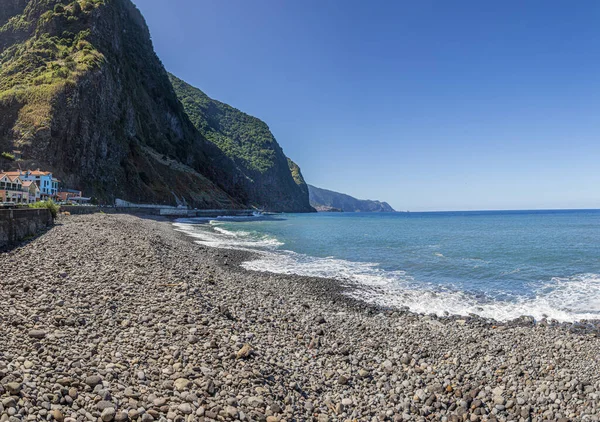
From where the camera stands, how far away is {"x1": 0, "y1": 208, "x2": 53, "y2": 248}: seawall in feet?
55.9

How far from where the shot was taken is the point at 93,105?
76.8 m

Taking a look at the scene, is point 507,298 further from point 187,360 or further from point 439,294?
point 187,360

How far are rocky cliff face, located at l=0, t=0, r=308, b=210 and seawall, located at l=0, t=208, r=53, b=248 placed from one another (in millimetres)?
47439

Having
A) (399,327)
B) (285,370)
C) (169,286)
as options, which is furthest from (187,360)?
(399,327)

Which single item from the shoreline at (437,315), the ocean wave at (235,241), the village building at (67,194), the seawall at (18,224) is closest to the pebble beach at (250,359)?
the shoreline at (437,315)

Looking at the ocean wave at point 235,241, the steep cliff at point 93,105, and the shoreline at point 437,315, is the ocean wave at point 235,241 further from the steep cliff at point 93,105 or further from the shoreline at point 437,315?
the steep cliff at point 93,105

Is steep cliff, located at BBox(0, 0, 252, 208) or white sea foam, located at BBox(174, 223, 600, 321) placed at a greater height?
steep cliff, located at BBox(0, 0, 252, 208)

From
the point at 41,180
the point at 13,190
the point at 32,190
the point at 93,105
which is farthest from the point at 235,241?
the point at 93,105

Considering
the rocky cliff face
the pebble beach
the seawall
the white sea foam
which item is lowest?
Result: the white sea foam

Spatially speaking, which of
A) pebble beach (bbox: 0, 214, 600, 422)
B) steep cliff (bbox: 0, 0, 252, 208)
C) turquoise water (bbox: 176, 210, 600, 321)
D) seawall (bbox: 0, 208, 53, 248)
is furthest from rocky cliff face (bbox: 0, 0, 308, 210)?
pebble beach (bbox: 0, 214, 600, 422)

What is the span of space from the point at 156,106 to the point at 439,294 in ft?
458

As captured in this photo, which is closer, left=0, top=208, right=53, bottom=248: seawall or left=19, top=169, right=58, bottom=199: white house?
left=0, top=208, right=53, bottom=248: seawall

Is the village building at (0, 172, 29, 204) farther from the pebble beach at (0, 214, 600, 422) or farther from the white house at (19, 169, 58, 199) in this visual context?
the pebble beach at (0, 214, 600, 422)

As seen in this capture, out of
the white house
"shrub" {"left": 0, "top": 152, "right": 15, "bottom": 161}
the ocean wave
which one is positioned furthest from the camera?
"shrub" {"left": 0, "top": 152, "right": 15, "bottom": 161}
